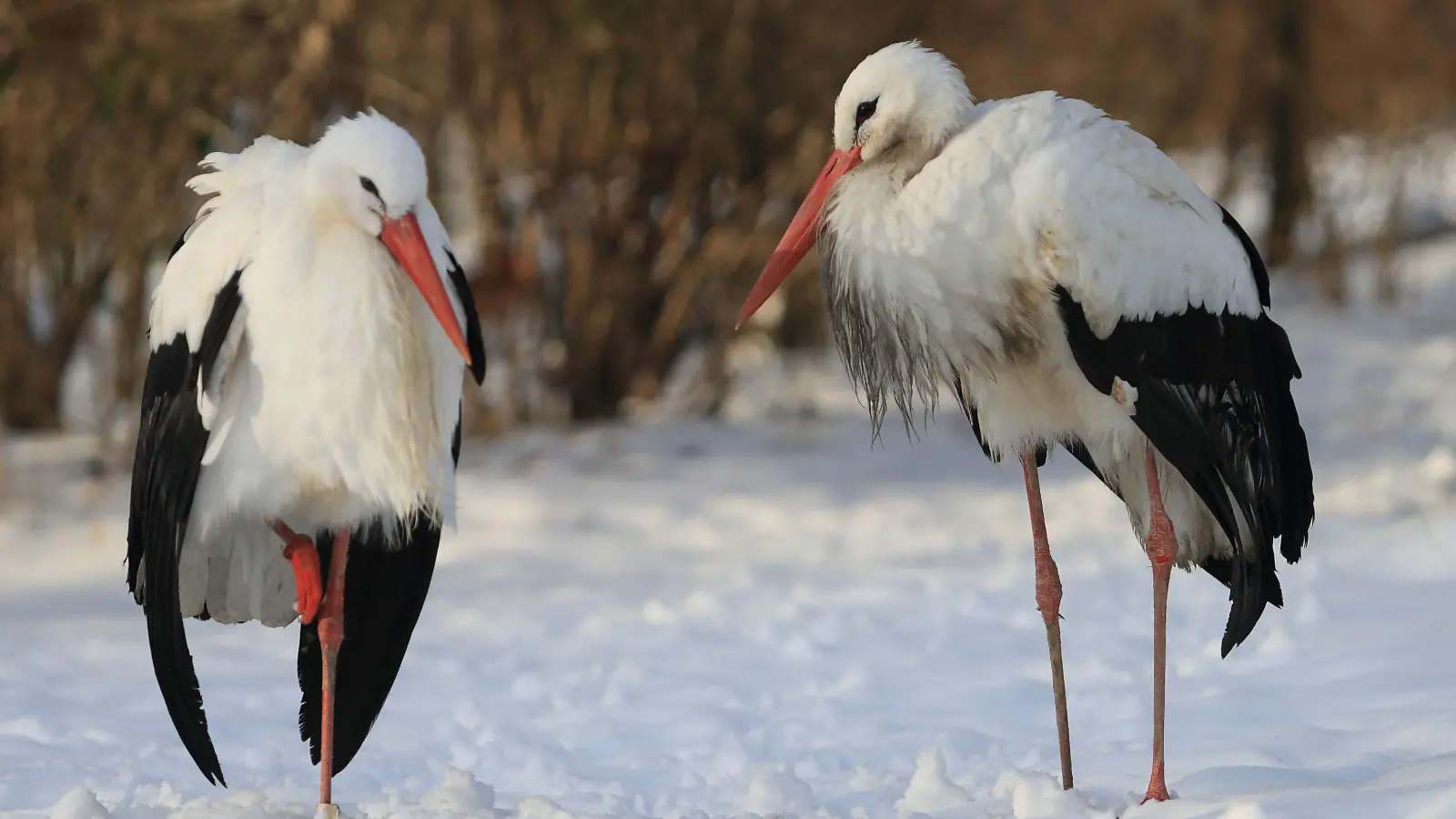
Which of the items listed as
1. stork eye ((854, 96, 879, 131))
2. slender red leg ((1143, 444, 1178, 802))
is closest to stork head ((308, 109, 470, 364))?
stork eye ((854, 96, 879, 131))

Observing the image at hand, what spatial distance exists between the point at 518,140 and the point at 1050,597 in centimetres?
613

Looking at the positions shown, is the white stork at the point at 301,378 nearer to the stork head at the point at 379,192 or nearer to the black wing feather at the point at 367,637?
the stork head at the point at 379,192

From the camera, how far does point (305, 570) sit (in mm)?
3922

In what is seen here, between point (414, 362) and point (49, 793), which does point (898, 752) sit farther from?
point (49, 793)

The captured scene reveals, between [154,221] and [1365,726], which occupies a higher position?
[154,221]

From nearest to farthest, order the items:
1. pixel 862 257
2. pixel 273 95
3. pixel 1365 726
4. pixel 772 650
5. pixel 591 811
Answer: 1. pixel 862 257
2. pixel 591 811
3. pixel 1365 726
4. pixel 772 650
5. pixel 273 95

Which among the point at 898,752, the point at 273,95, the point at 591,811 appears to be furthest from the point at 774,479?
the point at 591,811

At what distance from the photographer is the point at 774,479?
8773 millimetres

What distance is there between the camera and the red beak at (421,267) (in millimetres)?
3527

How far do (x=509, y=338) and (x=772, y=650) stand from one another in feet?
14.1

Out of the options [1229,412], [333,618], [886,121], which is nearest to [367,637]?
[333,618]

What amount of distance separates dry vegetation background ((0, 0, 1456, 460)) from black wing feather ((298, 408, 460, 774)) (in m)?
4.23

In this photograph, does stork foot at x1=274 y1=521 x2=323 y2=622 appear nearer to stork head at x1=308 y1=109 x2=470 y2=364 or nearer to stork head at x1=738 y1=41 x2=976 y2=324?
stork head at x1=308 y1=109 x2=470 y2=364

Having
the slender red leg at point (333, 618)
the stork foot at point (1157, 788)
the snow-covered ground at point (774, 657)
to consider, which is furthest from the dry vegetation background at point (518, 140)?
the stork foot at point (1157, 788)
